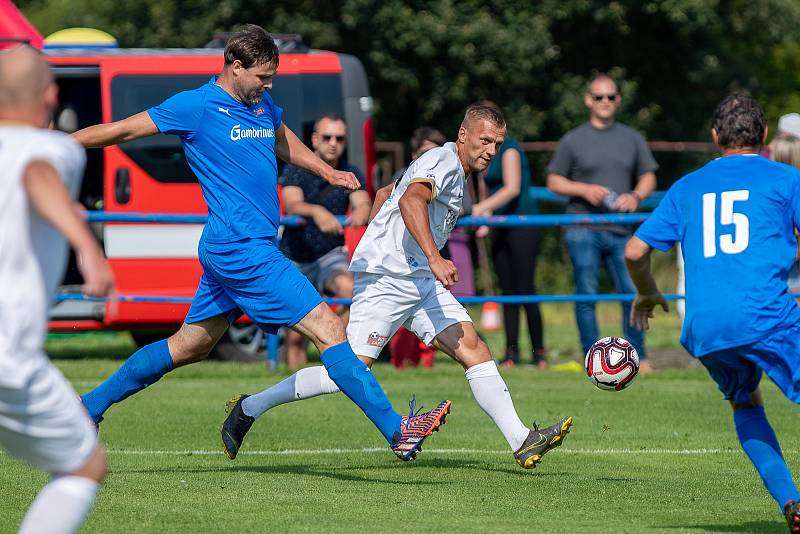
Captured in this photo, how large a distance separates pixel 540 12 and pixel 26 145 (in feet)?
71.4

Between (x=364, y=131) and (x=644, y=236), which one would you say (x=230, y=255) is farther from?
(x=364, y=131)

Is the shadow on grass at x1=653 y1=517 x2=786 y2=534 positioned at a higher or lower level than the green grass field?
higher

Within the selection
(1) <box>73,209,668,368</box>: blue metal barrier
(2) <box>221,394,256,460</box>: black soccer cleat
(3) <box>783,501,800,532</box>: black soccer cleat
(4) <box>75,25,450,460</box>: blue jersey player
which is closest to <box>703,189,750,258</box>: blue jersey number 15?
(3) <box>783,501,800,532</box>: black soccer cleat

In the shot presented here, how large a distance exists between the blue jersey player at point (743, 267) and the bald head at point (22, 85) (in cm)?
270

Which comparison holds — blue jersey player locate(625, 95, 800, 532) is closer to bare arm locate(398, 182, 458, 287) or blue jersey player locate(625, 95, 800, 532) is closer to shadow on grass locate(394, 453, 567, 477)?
bare arm locate(398, 182, 458, 287)

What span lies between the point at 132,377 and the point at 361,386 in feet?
4.04

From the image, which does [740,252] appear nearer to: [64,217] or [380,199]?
[380,199]

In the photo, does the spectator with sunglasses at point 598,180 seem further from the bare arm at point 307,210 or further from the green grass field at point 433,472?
the bare arm at point 307,210

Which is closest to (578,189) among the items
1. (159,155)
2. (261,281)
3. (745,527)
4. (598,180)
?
(598,180)

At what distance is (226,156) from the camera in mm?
7301

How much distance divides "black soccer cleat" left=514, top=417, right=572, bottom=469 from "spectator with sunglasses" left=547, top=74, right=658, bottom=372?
18.4 feet

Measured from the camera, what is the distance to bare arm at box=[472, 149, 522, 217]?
42.9ft

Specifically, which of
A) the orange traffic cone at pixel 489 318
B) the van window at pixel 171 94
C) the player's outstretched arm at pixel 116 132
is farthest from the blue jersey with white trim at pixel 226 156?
the orange traffic cone at pixel 489 318

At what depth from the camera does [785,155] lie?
12203 mm
